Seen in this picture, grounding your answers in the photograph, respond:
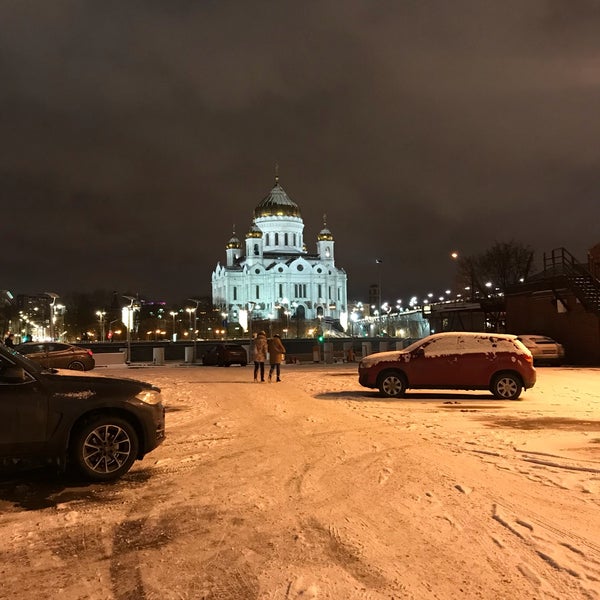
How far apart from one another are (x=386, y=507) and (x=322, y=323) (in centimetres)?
11960

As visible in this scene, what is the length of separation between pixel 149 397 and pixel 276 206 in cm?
13651

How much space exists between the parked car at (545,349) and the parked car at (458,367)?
1300 centimetres

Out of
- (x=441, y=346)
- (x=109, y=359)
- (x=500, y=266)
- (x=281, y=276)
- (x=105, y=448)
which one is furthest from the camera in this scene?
(x=281, y=276)

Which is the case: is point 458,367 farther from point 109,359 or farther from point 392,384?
point 109,359

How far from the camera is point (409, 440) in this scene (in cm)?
928

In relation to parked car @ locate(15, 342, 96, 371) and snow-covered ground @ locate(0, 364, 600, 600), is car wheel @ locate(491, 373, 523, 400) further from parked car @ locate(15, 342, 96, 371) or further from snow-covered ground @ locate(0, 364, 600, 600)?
parked car @ locate(15, 342, 96, 371)

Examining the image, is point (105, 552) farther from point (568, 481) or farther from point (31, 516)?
point (568, 481)

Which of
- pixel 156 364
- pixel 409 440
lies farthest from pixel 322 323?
pixel 409 440

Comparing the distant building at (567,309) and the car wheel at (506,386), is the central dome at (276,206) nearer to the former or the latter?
the distant building at (567,309)

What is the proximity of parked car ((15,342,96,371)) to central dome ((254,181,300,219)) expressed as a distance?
120 meters

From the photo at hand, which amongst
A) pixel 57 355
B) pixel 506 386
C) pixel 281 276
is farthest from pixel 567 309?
pixel 281 276

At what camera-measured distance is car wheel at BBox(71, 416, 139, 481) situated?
6877 mm

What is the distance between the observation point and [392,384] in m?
15.1

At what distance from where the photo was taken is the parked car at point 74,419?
6.54 meters
